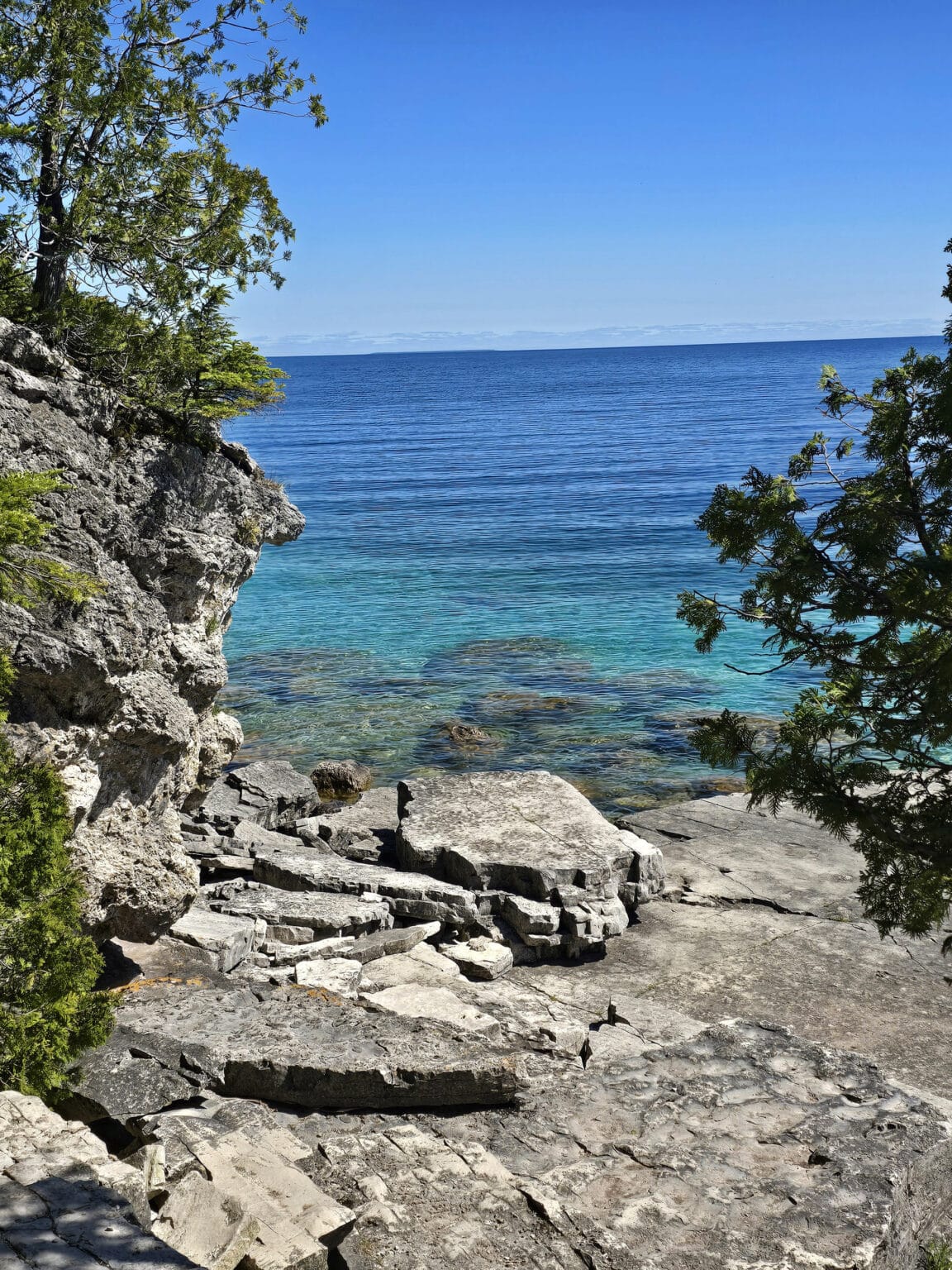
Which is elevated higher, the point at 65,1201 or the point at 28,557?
the point at 28,557

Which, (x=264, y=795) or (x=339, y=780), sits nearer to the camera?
(x=264, y=795)

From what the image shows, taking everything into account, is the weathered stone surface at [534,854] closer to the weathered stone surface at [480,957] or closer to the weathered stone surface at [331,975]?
the weathered stone surface at [480,957]

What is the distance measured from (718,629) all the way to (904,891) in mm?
1825

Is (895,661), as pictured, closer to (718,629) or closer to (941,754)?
(718,629)

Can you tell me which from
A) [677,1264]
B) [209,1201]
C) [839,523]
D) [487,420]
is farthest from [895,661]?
[487,420]

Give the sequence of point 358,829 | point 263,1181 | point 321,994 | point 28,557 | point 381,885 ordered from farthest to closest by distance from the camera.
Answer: point 358,829 → point 381,885 → point 321,994 → point 28,557 → point 263,1181

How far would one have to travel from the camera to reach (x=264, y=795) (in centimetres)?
1608

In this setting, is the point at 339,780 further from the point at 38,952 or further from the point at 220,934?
the point at 38,952

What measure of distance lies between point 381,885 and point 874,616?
7.14 m

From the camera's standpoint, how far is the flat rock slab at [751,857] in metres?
13.2

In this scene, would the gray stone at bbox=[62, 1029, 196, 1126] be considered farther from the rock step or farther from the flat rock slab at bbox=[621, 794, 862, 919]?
the flat rock slab at bbox=[621, 794, 862, 919]

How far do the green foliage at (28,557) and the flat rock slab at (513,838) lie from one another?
6476 mm

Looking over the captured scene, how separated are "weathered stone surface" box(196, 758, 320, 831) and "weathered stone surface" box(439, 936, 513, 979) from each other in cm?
458

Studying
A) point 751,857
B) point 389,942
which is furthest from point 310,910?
point 751,857
